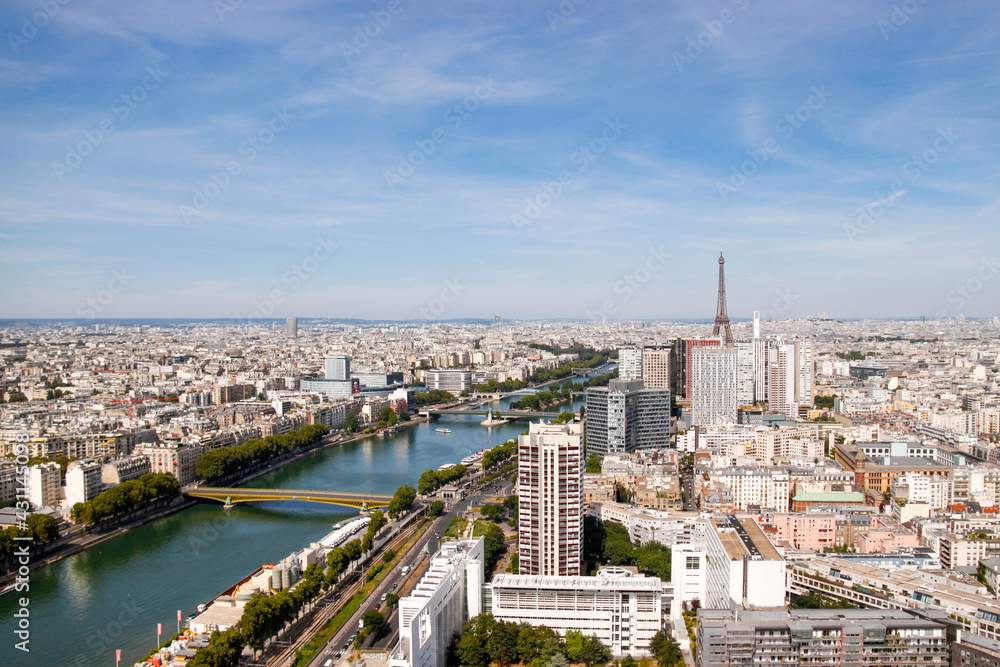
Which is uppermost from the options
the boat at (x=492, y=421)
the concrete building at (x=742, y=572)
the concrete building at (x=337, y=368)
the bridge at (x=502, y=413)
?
the concrete building at (x=337, y=368)

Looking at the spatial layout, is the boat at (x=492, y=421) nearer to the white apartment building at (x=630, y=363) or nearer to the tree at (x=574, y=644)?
the white apartment building at (x=630, y=363)

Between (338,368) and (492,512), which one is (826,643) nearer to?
(492,512)

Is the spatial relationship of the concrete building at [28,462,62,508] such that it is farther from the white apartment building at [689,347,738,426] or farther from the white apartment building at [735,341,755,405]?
the white apartment building at [735,341,755,405]

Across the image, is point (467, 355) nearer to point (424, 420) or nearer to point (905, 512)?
point (424, 420)

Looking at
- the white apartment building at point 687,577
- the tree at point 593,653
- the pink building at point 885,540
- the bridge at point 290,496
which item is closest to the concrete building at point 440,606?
the tree at point 593,653

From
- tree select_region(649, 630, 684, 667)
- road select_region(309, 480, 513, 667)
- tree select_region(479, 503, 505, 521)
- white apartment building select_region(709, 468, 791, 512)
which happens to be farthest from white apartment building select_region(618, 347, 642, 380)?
tree select_region(649, 630, 684, 667)

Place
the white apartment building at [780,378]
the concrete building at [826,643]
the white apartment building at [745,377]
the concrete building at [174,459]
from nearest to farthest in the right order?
the concrete building at [826,643], the concrete building at [174,459], the white apartment building at [745,377], the white apartment building at [780,378]

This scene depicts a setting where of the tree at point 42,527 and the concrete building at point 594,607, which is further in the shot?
the tree at point 42,527
